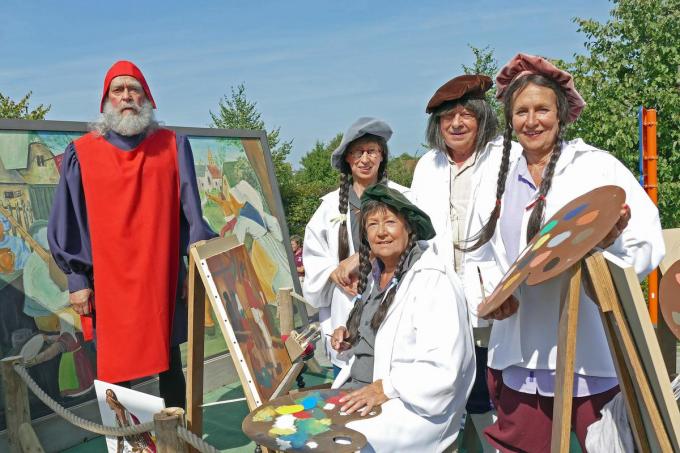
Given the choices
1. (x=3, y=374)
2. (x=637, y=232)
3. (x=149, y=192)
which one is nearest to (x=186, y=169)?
(x=149, y=192)

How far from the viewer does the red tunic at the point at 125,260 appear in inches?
140

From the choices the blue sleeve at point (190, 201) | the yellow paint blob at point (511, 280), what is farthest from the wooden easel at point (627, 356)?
the blue sleeve at point (190, 201)

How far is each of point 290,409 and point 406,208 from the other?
37.5 inches

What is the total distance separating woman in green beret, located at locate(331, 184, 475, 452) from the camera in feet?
8.13

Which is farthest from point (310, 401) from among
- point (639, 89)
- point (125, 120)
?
point (639, 89)

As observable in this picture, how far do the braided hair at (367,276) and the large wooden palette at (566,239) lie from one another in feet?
2.32

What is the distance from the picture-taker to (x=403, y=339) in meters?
2.67

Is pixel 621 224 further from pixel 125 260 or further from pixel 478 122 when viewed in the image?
pixel 125 260

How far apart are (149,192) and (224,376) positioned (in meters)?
3.15

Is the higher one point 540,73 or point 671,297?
point 540,73

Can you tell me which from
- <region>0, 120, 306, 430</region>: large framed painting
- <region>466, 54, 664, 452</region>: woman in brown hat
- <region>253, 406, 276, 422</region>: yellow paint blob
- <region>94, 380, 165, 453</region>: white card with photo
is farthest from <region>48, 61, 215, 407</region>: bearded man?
<region>466, 54, 664, 452</region>: woman in brown hat

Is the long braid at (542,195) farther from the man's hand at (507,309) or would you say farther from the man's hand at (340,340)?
the man's hand at (340,340)

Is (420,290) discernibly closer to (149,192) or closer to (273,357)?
(273,357)

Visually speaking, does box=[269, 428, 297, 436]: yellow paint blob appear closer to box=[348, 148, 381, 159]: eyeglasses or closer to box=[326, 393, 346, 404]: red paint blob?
box=[326, 393, 346, 404]: red paint blob
